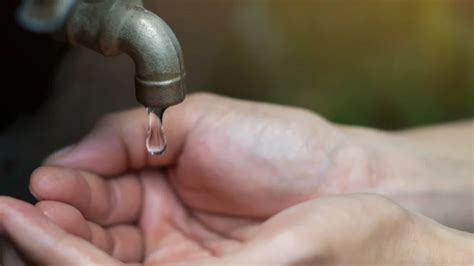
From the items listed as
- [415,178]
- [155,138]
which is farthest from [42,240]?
[415,178]

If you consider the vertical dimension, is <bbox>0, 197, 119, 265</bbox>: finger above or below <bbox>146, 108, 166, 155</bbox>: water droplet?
above

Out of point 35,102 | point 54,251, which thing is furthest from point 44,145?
point 54,251

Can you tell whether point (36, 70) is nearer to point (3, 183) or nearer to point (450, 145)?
point (3, 183)

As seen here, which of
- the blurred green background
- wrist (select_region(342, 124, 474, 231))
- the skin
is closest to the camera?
the skin

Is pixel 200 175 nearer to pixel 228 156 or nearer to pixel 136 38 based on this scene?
pixel 228 156

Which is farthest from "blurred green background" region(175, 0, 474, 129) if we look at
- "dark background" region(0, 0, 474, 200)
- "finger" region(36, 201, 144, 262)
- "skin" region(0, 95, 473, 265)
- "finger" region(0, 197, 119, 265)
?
"finger" region(0, 197, 119, 265)

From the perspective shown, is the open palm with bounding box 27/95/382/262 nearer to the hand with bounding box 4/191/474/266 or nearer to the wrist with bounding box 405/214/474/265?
the hand with bounding box 4/191/474/266
